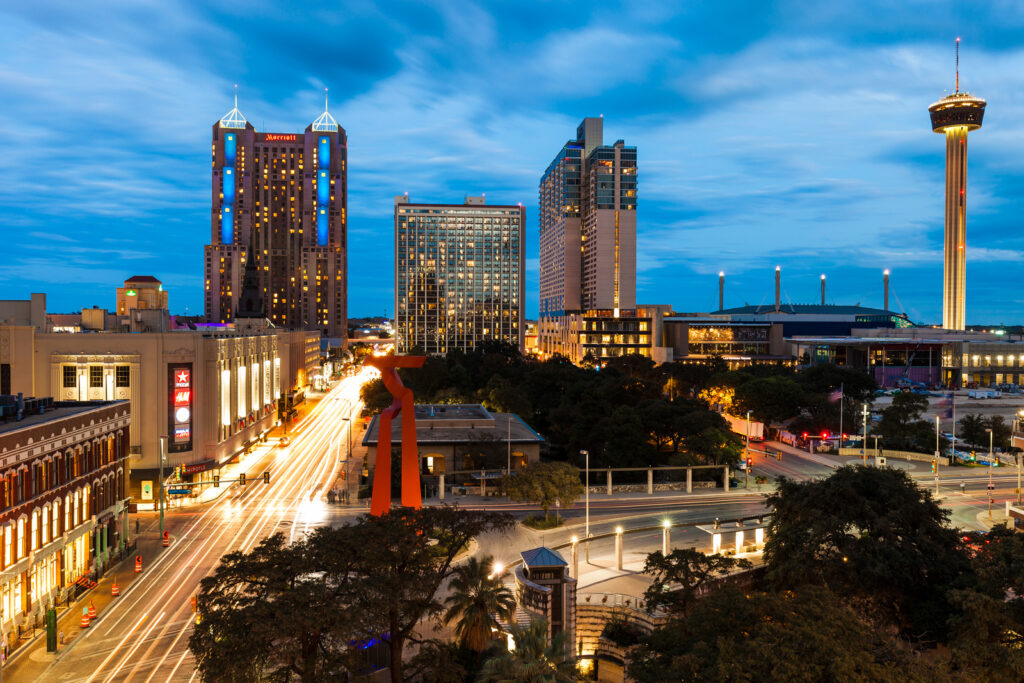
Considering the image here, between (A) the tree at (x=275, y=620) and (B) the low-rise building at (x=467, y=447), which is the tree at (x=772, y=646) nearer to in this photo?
(A) the tree at (x=275, y=620)

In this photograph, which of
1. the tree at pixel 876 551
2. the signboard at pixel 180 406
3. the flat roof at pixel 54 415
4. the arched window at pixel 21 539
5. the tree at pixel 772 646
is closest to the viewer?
the tree at pixel 772 646

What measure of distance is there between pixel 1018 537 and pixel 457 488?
1672 inches

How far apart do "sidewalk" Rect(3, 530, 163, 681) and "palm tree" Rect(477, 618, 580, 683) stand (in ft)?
67.2

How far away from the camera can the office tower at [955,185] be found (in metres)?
176

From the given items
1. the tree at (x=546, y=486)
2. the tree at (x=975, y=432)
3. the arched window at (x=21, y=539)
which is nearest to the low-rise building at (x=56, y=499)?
the arched window at (x=21, y=539)

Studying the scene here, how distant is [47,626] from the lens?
105 ft

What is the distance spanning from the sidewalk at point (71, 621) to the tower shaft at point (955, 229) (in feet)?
656

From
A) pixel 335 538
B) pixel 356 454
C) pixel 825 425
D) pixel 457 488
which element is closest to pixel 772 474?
pixel 825 425

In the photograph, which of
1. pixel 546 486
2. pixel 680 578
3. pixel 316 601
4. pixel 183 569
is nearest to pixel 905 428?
pixel 546 486

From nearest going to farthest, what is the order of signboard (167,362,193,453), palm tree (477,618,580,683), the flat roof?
palm tree (477,618,580,683) → the flat roof → signboard (167,362,193,453)

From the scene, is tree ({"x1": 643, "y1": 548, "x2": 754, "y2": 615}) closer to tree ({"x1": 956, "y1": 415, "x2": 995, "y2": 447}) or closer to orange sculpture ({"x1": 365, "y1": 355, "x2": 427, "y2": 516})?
orange sculpture ({"x1": 365, "y1": 355, "x2": 427, "y2": 516})

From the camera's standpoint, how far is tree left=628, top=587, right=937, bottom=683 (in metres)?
19.3

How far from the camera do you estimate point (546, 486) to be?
50250 mm

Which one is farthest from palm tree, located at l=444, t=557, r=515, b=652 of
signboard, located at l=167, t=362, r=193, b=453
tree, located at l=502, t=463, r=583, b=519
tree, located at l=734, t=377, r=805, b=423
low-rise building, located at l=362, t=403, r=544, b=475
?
tree, located at l=734, t=377, r=805, b=423
